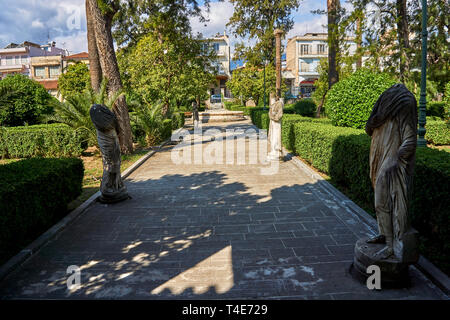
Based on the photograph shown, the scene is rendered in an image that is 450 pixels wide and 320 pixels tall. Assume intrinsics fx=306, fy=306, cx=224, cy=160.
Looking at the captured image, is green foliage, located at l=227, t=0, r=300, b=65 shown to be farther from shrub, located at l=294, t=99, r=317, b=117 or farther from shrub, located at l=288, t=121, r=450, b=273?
shrub, located at l=288, t=121, r=450, b=273

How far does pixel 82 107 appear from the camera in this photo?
11172 mm

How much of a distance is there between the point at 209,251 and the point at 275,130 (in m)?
6.79

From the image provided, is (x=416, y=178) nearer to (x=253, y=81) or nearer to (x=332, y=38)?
(x=332, y=38)

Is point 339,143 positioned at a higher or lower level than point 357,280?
higher

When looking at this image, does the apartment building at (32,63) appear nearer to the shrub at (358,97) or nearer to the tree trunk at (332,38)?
the tree trunk at (332,38)

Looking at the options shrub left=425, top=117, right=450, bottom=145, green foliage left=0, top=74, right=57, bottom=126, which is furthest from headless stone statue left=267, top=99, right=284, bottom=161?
green foliage left=0, top=74, right=57, bottom=126

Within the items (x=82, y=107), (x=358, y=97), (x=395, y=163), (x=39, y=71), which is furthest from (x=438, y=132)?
(x=39, y=71)

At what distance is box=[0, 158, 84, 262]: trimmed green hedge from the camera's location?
4145 millimetres

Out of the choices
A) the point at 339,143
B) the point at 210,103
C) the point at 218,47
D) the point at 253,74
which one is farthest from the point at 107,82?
the point at 218,47

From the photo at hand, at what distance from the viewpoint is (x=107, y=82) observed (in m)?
11.6

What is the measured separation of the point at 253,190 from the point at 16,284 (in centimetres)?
501

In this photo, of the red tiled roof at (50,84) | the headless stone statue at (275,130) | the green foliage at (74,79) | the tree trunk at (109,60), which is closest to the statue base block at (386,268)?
the headless stone statue at (275,130)
